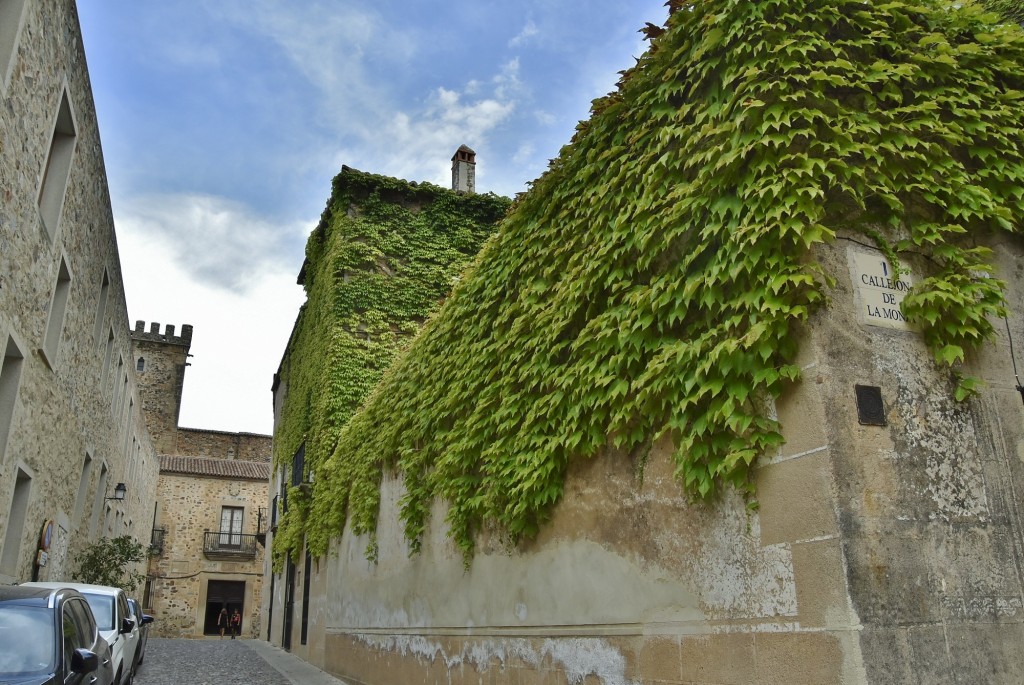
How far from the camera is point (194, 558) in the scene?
113 ft

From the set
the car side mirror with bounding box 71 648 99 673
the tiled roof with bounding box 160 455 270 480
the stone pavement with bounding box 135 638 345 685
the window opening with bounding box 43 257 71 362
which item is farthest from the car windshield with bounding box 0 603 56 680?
the tiled roof with bounding box 160 455 270 480

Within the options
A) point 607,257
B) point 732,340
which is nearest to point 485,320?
point 607,257

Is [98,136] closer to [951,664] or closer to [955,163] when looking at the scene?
[955,163]

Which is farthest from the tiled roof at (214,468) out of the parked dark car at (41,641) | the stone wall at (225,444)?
the parked dark car at (41,641)

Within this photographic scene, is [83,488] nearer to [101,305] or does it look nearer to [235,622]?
[101,305]

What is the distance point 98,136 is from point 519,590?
367 inches

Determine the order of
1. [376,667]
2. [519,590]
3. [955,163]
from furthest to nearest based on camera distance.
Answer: [376,667], [519,590], [955,163]

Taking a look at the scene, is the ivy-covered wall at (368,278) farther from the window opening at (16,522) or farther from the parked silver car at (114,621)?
the window opening at (16,522)

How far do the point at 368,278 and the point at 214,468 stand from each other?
24.6 meters

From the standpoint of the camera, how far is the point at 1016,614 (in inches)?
151

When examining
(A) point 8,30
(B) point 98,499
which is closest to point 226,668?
(B) point 98,499

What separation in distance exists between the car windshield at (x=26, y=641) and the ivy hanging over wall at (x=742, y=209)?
3331 mm

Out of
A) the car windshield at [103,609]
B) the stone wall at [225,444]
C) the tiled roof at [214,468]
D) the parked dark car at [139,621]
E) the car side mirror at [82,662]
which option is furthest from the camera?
the stone wall at [225,444]

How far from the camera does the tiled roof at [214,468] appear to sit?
1409 inches
